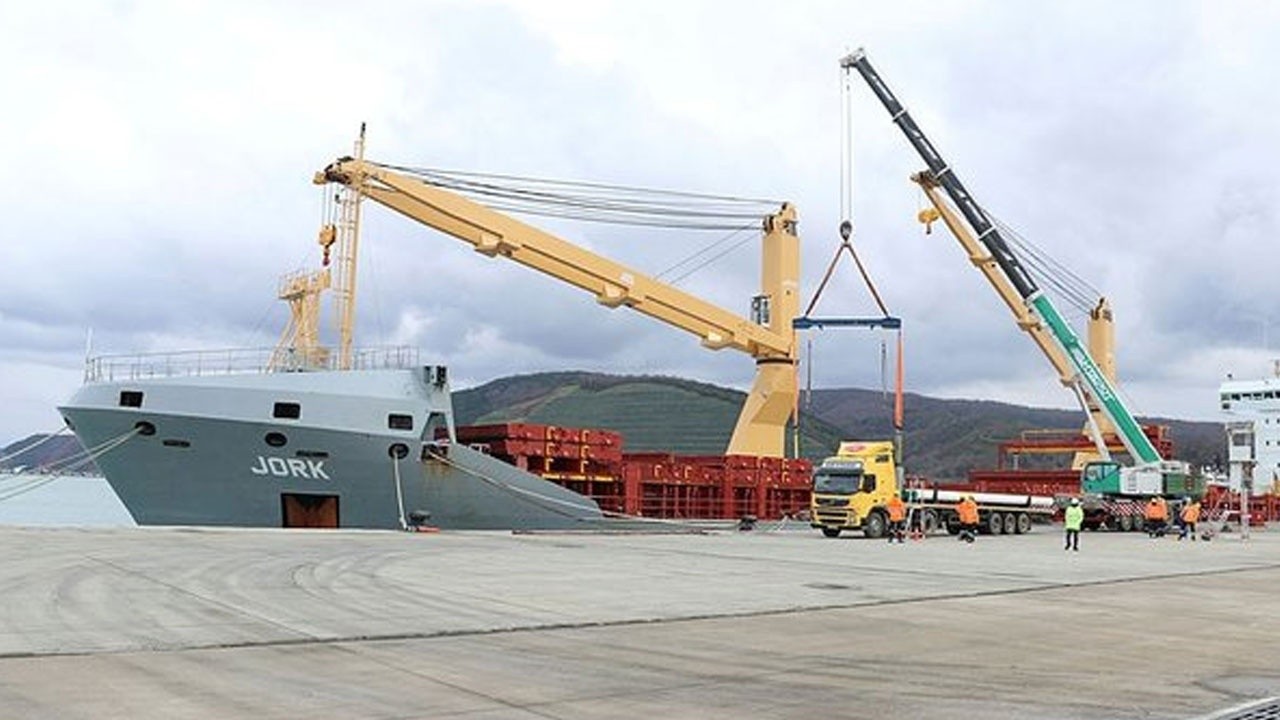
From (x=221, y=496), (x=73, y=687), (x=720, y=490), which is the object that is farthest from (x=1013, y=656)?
(x=720, y=490)

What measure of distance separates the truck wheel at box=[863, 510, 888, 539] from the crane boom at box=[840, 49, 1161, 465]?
16.1m

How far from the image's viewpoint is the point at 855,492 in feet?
101

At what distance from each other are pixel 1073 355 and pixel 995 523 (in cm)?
969

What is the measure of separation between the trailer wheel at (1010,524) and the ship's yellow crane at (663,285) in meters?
7.83

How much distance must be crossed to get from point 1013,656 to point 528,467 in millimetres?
21829

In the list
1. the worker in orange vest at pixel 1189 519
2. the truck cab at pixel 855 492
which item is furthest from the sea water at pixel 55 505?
the worker in orange vest at pixel 1189 519

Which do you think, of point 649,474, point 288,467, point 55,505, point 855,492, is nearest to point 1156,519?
point 855,492

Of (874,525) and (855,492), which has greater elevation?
(855,492)

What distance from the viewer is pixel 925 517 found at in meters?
34.0

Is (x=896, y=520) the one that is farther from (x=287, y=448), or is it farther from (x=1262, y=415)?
(x=1262, y=415)

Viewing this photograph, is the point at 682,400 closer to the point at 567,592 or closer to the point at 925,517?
the point at 925,517

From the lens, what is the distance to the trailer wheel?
37.1m

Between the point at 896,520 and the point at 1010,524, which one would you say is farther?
the point at 1010,524

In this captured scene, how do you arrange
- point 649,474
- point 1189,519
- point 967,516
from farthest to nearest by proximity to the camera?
point 1189,519, point 649,474, point 967,516
